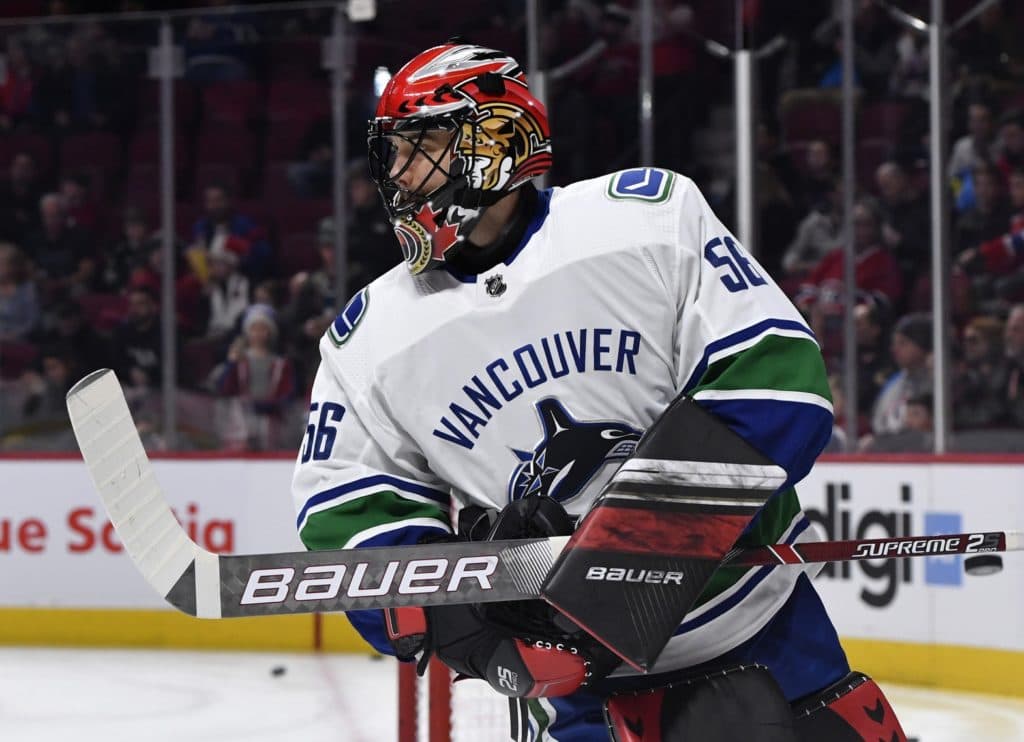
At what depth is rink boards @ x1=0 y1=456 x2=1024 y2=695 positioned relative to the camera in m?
4.43

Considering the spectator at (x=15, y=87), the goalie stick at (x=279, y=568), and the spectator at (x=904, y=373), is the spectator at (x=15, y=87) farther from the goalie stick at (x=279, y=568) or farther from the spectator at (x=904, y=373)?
the goalie stick at (x=279, y=568)

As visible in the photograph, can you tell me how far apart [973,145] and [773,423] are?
3.71 metres

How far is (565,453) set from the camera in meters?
1.46

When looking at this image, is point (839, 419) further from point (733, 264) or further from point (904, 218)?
point (733, 264)

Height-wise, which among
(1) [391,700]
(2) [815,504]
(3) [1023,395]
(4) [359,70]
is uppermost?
(4) [359,70]

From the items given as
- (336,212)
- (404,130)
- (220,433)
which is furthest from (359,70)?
(404,130)

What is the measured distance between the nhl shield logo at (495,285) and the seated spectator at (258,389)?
4.14m

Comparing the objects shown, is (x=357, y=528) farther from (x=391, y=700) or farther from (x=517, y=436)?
(x=391, y=700)

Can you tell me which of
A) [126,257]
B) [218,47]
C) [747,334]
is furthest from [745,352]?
[218,47]

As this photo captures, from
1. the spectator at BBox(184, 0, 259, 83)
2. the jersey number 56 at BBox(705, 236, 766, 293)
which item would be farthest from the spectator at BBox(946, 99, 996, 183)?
the jersey number 56 at BBox(705, 236, 766, 293)

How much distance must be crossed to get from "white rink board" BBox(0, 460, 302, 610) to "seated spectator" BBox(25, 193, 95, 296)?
2.43 feet

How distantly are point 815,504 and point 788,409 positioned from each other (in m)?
3.41

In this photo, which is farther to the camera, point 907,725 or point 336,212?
point 336,212

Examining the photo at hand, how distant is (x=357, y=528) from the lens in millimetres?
1471
